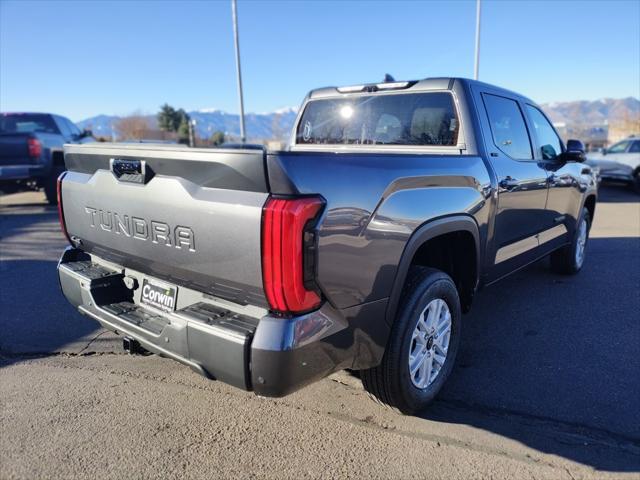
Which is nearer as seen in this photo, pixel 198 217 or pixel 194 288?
pixel 198 217

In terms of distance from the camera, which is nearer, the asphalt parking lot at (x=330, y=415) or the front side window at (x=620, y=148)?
the asphalt parking lot at (x=330, y=415)

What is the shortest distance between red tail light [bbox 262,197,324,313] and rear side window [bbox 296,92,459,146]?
74.4 inches

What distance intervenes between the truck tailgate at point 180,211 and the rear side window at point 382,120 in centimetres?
195

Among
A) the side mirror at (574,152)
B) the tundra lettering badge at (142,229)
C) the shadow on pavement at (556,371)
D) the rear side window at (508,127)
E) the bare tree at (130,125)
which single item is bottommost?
the shadow on pavement at (556,371)

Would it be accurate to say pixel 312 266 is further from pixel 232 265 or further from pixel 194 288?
pixel 194 288

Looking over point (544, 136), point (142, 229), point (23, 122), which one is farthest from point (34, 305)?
point (23, 122)

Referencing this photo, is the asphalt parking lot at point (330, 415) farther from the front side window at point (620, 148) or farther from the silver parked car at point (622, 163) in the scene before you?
the front side window at point (620, 148)

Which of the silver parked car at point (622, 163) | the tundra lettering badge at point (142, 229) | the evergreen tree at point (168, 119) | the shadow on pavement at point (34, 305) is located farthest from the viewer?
the evergreen tree at point (168, 119)

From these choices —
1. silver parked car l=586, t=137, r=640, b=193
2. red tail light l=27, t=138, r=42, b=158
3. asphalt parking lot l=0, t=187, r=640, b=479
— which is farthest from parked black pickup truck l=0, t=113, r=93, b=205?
silver parked car l=586, t=137, r=640, b=193

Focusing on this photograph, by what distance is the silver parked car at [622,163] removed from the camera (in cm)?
1429

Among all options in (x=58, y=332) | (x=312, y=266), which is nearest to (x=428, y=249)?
(x=312, y=266)

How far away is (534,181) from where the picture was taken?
3932 mm

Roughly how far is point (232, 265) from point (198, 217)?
0.91 feet

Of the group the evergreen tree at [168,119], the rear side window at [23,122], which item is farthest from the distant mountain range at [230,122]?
the rear side window at [23,122]
